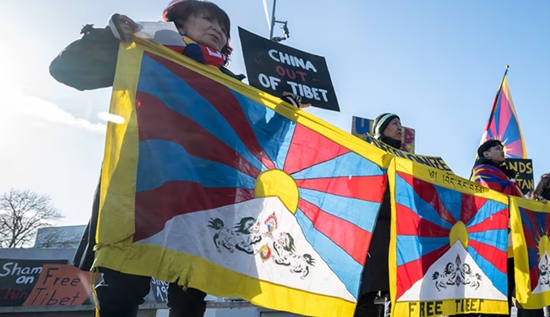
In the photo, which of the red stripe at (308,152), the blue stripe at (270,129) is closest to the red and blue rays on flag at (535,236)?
the red stripe at (308,152)

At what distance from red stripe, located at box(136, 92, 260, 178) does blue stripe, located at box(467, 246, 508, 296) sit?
2.23 m

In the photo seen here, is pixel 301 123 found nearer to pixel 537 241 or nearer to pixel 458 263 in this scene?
pixel 458 263

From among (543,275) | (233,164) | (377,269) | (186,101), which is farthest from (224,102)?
(543,275)

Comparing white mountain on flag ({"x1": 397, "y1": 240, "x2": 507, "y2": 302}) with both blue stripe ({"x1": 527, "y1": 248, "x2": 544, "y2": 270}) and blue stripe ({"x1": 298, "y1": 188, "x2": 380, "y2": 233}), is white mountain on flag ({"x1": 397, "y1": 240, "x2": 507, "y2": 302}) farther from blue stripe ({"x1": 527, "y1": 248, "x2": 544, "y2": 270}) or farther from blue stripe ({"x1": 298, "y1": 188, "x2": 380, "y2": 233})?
blue stripe ({"x1": 298, "y1": 188, "x2": 380, "y2": 233})

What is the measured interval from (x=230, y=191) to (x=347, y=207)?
735 mm

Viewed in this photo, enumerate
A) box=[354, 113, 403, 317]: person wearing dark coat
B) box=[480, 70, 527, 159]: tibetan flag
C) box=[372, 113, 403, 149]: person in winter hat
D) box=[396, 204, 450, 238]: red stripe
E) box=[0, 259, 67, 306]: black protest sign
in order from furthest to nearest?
box=[480, 70, 527, 159]: tibetan flag → box=[0, 259, 67, 306]: black protest sign → box=[372, 113, 403, 149]: person in winter hat → box=[396, 204, 450, 238]: red stripe → box=[354, 113, 403, 317]: person wearing dark coat

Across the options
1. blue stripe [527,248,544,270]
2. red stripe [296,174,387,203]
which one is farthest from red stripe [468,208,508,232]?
red stripe [296,174,387,203]

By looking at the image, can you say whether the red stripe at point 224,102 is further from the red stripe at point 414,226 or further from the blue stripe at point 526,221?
the blue stripe at point 526,221

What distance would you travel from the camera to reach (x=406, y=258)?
287cm

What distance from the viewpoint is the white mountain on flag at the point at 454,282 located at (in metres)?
3.01

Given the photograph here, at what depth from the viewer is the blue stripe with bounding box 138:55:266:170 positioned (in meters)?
2.04

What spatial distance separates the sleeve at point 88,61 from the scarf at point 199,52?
0.31 meters

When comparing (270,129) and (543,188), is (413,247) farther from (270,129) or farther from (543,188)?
(543,188)

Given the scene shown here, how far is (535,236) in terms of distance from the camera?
4055 mm
